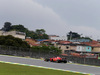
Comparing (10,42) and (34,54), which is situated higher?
(10,42)

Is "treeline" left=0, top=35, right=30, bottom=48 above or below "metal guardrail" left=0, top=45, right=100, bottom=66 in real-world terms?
above

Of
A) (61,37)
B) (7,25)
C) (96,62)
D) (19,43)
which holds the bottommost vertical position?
(96,62)

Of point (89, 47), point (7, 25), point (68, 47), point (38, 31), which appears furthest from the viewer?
point (7, 25)

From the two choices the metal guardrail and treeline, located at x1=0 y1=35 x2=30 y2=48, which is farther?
treeline, located at x1=0 y1=35 x2=30 y2=48

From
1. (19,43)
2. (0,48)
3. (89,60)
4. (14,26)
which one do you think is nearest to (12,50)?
(0,48)

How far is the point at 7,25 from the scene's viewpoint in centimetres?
11944

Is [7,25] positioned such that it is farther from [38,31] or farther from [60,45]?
[60,45]

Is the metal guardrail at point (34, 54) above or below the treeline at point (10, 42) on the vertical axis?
below

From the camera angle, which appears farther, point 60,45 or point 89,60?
point 60,45

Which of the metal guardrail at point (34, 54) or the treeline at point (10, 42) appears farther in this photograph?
the treeline at point (10, 42)

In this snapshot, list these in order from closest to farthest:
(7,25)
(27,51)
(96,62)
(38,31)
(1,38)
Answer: (96,62) < (27,51) < (1,38) < (38,31) < (7,25)

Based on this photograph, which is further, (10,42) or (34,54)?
(10,42)

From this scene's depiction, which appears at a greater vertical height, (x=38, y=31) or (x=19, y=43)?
(x=38, y=31)

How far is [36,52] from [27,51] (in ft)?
5.27
